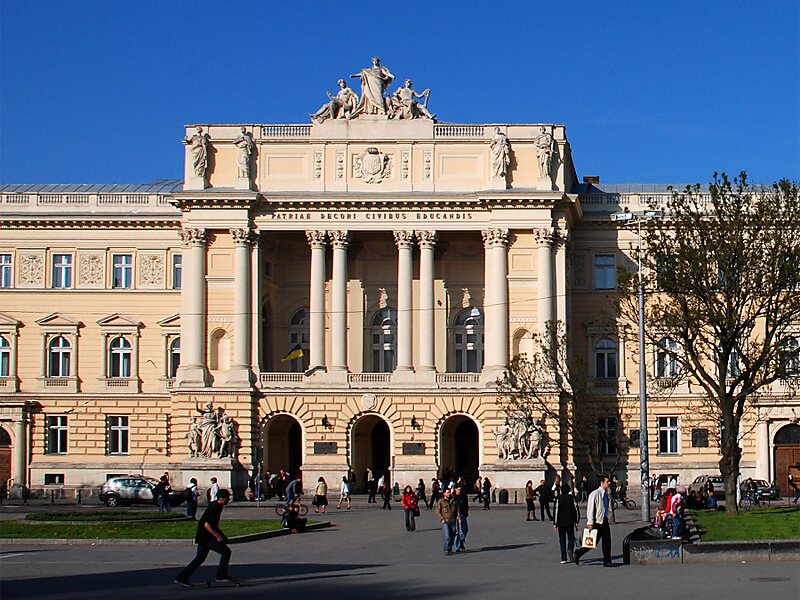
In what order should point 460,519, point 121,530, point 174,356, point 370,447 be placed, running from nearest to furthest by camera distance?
1. point 460,519
2. point 121,530
3. point 370,447
4. point 174,356

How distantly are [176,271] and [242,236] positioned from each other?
7.72m

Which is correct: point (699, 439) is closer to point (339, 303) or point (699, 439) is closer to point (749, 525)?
point (339, 303)

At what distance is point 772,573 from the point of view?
98.2ft

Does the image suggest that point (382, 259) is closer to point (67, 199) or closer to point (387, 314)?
point (387, 314)

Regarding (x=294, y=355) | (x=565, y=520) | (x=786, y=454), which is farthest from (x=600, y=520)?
(x=786, y=454)

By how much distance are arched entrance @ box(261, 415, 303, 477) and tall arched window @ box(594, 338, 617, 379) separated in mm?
17727

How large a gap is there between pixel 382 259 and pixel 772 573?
52152 millimetres

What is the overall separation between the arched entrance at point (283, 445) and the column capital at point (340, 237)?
9770 millimetres

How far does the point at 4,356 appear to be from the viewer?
3191 inches

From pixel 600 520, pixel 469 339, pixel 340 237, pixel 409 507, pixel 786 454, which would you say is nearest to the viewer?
pixel 600 520

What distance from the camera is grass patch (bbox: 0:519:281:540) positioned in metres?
42.3

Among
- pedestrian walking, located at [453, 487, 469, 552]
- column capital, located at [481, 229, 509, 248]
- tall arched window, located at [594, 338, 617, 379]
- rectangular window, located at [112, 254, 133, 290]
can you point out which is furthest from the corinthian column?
pedestrian walking, located at [453, 487, 469, 552]

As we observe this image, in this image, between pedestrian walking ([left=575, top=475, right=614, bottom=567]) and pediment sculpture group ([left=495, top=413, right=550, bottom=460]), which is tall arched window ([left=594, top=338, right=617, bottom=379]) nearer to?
pediment sculpture group ([left=495, top=413, right=550, bottom=460])

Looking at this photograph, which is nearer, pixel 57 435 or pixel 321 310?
pixel 321 310
